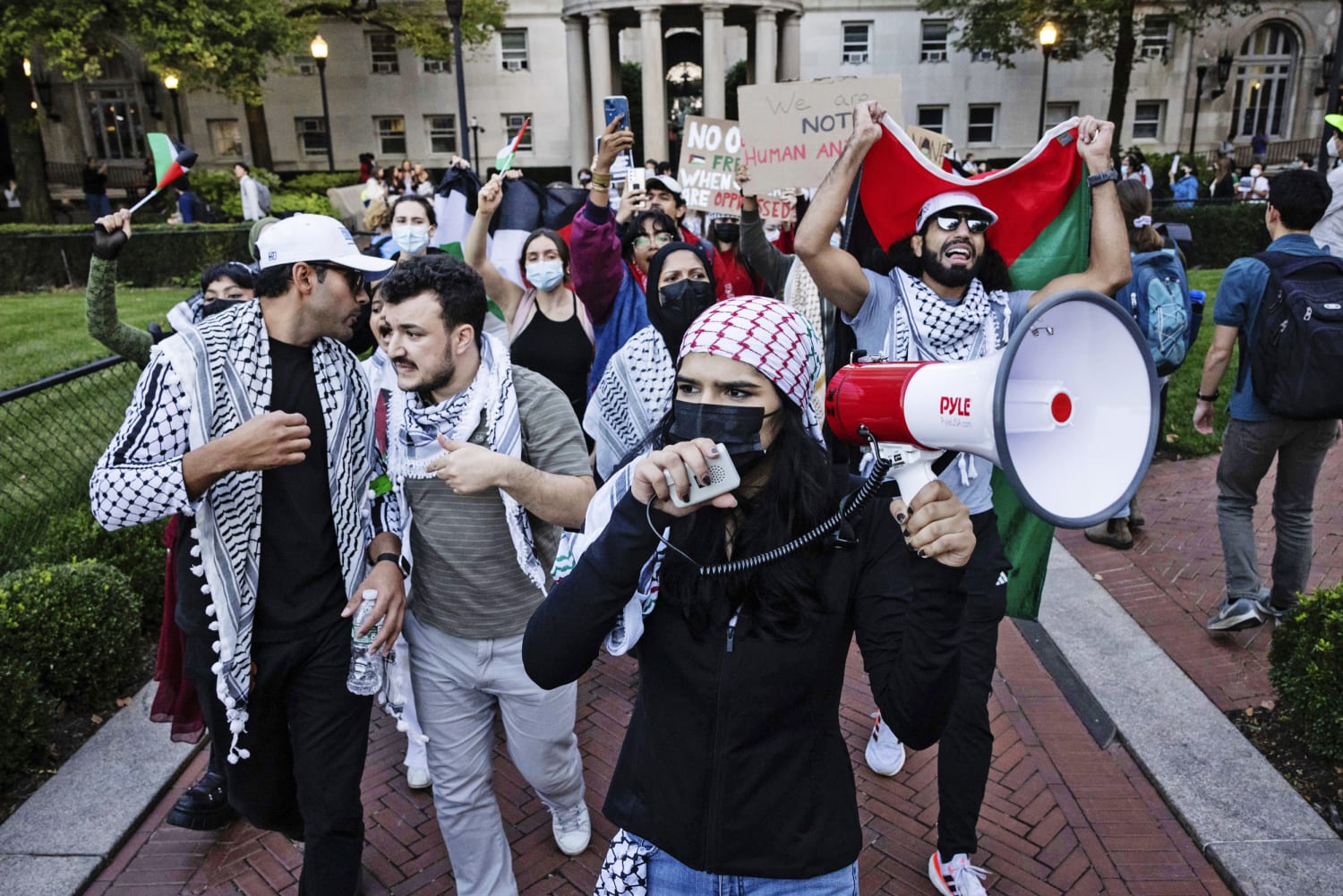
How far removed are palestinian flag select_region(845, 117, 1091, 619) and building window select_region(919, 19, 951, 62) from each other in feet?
122

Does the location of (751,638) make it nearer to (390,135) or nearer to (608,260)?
(608,260)

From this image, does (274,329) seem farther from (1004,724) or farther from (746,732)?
(1004,724)

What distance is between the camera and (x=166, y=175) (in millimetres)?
3803

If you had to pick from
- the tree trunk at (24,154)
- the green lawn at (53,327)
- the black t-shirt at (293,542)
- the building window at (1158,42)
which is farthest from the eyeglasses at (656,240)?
the building window at (1158,42)

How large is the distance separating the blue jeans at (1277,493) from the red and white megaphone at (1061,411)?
3876 millimetres

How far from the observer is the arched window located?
37.1m

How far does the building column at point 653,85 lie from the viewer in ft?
102

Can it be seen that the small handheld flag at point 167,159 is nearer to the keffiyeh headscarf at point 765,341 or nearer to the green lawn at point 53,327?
the keffiyeh headscarf at point 765,341

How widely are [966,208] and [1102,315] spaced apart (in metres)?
2.00

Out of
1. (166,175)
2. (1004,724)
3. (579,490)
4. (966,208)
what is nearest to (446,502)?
(579,490)

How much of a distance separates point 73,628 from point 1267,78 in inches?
1735

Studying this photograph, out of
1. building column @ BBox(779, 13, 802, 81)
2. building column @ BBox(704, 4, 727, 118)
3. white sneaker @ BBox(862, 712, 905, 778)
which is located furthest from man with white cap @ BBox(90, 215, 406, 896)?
building column @ BBox(779, 13, 802, 81)

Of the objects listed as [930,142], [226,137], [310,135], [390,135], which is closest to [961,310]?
[930,142]

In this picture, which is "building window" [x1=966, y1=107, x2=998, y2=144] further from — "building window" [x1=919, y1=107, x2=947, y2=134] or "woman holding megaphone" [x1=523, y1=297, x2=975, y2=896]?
"woman holding megaphone" [x1=523, y1=297, x2=975, y2=896]
